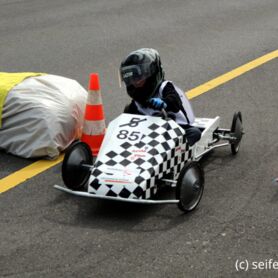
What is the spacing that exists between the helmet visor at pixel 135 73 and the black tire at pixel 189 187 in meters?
1.02

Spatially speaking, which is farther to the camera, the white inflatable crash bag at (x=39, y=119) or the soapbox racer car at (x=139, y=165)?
the white inflatable crash bag at (x=39, y=119)

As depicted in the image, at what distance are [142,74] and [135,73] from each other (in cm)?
7

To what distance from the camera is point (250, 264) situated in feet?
17.7

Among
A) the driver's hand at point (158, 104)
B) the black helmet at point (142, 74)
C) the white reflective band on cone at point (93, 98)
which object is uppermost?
the black helmet at point (142, 74)

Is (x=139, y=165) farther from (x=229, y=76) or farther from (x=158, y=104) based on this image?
(x=229, y=76)

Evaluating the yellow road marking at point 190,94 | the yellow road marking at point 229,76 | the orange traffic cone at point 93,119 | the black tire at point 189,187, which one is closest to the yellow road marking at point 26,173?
the yellow road marking at point 190,94

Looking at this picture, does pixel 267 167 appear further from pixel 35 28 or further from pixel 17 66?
pixel 35 28

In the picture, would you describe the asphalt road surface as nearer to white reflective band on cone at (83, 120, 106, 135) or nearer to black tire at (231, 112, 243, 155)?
black tire at (231, 112, 243, 155)

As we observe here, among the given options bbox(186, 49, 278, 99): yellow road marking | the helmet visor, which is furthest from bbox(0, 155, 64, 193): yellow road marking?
bbox(186, 49, 278, 99): yellow road marking

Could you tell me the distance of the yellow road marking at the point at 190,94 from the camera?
22.8ft

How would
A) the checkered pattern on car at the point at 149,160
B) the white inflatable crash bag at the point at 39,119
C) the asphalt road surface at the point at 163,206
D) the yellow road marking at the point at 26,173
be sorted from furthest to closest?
1. the white inflatable crash bag at the point at 39,119
2. the yellow road marking at the point at 26,173
3. the checkered pattern on car at the point at 149,160
4. the asphalt road surface at the point at 163,206

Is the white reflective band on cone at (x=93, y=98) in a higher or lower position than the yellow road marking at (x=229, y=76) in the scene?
higher

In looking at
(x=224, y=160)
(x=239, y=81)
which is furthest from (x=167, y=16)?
(x=224, y=160)

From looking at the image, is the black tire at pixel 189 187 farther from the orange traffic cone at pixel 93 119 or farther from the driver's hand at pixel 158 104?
the orange traffic cone at pixel 93 119
